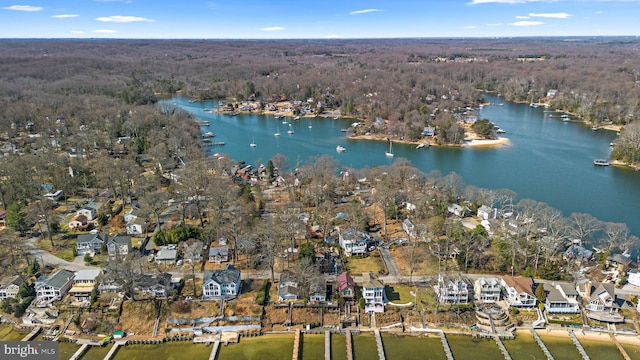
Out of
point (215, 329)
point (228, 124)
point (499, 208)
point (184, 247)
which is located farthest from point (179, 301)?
point (228, 124)

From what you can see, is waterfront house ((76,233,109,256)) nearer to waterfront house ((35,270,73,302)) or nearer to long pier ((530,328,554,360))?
waterfront house ((35,270,73,302))

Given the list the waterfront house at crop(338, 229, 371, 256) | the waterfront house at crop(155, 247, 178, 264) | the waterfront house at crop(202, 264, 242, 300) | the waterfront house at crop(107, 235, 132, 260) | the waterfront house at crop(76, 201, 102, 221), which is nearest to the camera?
the waterfront house at crop(202, 264, 242, 300)

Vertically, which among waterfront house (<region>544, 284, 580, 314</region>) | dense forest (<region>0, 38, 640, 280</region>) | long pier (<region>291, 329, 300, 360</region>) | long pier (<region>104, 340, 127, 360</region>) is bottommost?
long pier (<region>104, 340, 127, 360</region>)

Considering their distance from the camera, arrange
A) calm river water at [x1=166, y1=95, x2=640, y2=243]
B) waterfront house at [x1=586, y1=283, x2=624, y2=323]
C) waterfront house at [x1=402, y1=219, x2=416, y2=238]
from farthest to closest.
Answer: calm river water at [x1=166, y1=95, x2=640, y2=243], waterfront house at [x1=402, y1=219, x2=416, y2=238], waterfront house at [x1=586, y1=283, x2=624, y2=323]

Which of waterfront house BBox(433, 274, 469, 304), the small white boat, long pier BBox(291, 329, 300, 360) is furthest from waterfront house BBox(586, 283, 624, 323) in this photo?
the small white boat

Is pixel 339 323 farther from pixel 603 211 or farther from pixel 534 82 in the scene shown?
pixel 534 82

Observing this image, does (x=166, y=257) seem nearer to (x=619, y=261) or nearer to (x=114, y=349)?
(x=114, y=349)

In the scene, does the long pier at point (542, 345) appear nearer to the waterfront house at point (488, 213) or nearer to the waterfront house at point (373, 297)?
the waterfront house at point (373, 297)
